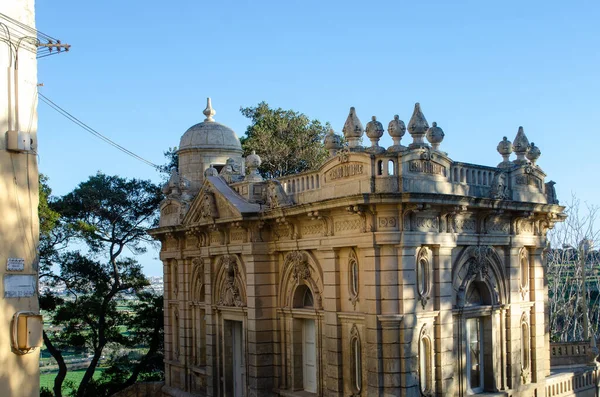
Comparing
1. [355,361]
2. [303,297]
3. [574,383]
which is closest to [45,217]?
[303,297]

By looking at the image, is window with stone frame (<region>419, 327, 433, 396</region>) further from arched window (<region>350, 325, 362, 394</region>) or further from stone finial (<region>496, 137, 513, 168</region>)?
stone finial (<region>496, 137, 513, 168</region>)

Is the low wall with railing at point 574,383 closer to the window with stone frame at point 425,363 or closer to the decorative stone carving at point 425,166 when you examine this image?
the window with stone frame at point 425,363

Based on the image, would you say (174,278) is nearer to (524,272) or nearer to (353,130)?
(353,130)

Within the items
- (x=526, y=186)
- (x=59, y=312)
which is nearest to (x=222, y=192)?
(x=526, y=186)

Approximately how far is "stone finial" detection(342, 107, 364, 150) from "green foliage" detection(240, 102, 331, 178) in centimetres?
1689

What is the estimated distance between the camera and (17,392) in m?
12.1

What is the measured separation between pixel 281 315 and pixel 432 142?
6106 millimetres

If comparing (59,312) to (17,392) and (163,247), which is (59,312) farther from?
(17,392)

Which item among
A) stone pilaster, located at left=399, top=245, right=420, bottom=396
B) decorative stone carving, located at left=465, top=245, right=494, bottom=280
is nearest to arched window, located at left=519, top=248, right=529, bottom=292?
decorative stone carving, located at left=465, top=245, right=494, bottom=280

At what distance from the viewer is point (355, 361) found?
53.1ft

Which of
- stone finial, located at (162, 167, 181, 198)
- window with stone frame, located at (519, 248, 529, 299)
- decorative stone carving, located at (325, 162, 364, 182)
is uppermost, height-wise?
stone finial, located at (162, 167, 181, 198)

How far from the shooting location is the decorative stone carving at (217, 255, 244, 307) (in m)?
20.1

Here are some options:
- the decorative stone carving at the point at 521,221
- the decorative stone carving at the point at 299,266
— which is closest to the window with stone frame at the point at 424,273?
the decorative stone carving at the point at 299,266

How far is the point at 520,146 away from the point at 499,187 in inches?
70.6
